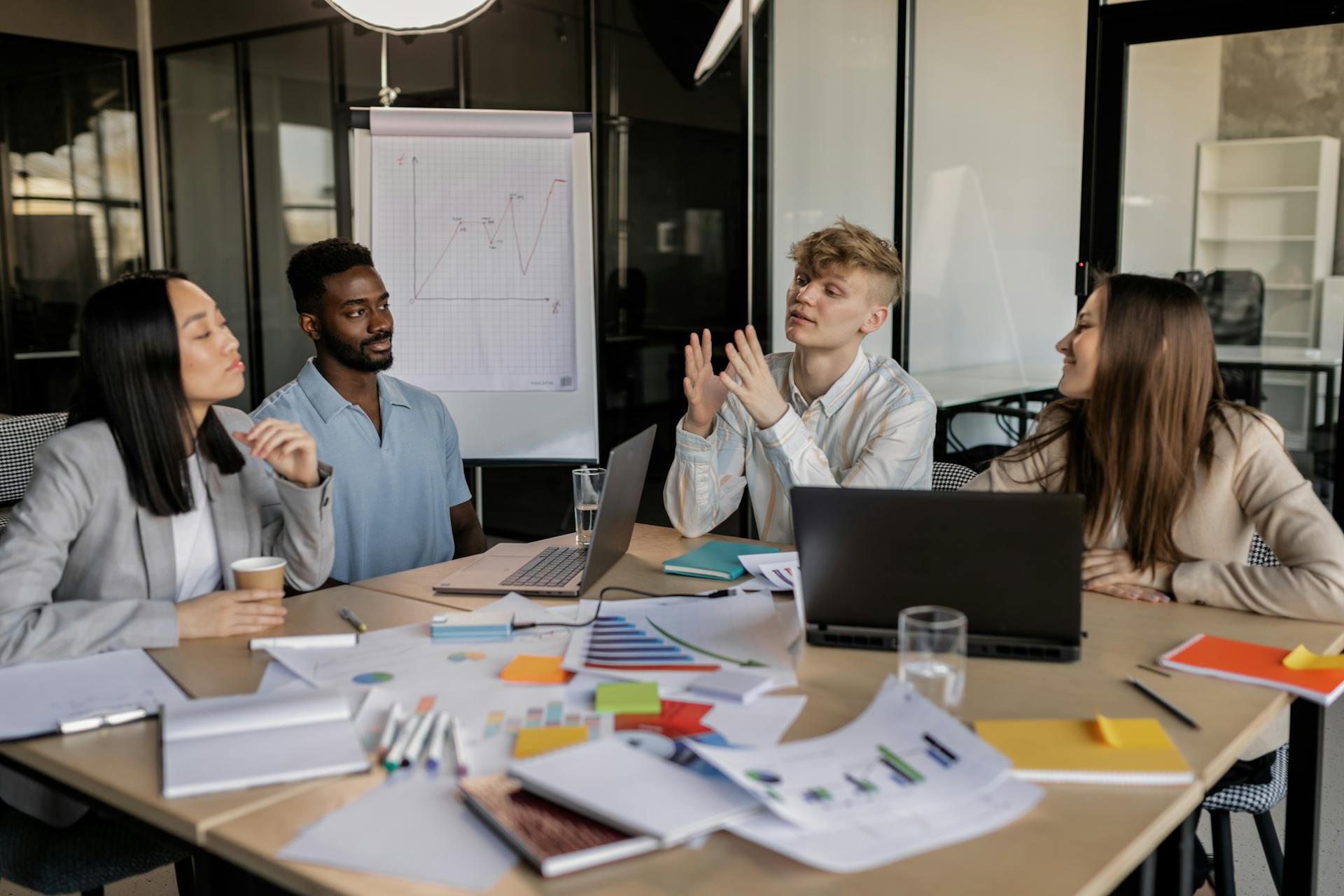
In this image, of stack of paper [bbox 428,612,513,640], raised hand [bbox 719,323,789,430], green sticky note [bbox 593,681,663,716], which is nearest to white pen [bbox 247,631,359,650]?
stack of paper [bbox 428,612,513,640]

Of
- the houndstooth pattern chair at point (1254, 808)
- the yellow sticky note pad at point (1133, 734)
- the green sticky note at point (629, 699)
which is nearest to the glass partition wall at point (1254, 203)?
the houndstooth pattern chair at point (1254, 808)

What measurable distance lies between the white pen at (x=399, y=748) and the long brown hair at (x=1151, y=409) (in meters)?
1.25

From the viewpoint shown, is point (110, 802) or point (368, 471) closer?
point (110, 802)

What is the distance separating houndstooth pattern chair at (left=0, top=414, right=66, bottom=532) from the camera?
3.16 meters

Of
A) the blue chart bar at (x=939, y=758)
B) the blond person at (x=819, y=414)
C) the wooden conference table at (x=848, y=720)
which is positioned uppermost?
the blond person at (x=819, y=414)

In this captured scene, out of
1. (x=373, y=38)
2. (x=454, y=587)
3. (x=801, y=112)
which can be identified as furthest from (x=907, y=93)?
(x=454, y=587)

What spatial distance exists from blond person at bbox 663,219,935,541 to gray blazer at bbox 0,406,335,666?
82cm

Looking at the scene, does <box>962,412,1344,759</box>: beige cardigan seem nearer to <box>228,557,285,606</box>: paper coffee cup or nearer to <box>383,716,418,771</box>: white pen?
<box>383,716,418,771</box>: white pen

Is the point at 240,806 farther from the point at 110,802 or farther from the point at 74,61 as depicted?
the point at 74,61

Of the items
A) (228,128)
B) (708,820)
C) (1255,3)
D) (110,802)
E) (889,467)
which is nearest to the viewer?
(708,820)

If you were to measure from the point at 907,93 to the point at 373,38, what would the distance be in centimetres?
252

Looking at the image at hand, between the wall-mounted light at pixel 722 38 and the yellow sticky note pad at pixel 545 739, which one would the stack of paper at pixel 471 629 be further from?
the wall-mounted light at pixel 722 38

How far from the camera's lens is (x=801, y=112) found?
4520 millimetres

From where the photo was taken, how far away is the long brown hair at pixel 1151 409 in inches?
78.0
